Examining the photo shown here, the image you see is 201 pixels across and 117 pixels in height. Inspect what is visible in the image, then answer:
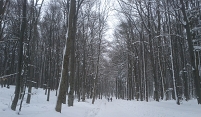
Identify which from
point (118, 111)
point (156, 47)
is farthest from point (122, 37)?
point (118, 111)

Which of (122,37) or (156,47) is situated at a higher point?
(122,37)

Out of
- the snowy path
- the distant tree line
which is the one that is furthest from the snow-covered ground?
the distant tree line

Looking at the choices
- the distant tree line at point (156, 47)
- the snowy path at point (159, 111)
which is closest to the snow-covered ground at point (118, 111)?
the snowy path at point (159, 111)

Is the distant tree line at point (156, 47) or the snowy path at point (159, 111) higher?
the distant tree line at point (156, 47)

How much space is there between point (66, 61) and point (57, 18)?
16.0 meters

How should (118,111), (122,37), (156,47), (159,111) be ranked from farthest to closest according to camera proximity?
1. (122,37)
2. (156,47)
3. (118,111)
4. (159,111)

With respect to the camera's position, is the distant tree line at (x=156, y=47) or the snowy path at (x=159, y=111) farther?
the distant tree line at (x=156, y=47)

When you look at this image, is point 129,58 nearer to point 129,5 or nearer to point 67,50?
point 129,5

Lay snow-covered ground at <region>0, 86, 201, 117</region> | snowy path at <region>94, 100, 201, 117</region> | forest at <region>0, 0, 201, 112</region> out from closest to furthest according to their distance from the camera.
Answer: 1. snow-covered ground at <region>0, 86, 201, 117</region>
2. snowy path at <region>94, 100, 201, 117</region>
3. forest at <region>0, 0, 201, 112</region>

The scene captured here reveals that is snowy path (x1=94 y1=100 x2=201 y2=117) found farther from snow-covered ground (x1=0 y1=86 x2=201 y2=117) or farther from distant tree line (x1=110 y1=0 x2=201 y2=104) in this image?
distant tree line (x1=110 y1=0 x2=201 y2=104)

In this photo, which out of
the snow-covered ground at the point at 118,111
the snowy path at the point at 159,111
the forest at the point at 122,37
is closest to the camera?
the snow-covered ground at the point at 118,111

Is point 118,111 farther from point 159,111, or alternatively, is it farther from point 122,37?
point 122,37

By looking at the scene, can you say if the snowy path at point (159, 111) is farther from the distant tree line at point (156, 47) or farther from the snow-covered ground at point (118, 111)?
the distant tree line at point (156, 47)

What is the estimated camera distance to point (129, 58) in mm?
33406
